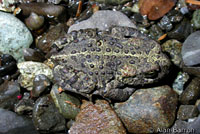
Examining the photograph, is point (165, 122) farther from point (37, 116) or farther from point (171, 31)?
point (37, 116)

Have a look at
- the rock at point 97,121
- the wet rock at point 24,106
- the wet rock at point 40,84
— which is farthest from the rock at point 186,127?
the wet rock at point 24,106

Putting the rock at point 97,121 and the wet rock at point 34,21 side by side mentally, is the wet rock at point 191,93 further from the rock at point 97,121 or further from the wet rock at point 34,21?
the wet rock at point 34,21

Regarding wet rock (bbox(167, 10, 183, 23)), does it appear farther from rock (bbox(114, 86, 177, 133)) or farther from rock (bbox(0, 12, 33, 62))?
rock (bbox(0, 12, 33, 62))

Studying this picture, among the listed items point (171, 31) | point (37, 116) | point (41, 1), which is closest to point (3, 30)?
point (41, 1)

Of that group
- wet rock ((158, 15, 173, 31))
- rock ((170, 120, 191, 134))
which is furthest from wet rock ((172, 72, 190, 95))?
wet rock ((158, 15, 173, 31))

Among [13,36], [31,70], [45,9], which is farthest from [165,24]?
[13,36]

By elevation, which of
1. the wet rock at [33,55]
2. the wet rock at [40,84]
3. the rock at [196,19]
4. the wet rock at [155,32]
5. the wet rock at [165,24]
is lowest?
the wet rock at [40,84]

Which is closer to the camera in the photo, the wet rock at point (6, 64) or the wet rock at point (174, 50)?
the wet rock at point (174, 50)

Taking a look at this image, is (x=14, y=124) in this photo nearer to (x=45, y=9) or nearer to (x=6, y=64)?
(x=6, y=64)
